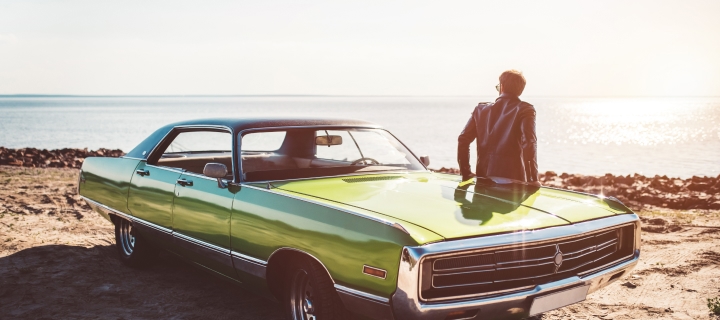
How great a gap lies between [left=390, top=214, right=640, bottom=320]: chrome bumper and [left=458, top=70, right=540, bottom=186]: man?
53.0 inches

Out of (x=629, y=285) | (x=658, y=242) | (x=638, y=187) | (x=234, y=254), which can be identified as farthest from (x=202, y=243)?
(x=638, y=187)

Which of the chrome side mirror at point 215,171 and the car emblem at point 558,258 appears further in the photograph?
the chrome side mirror at point 215,171

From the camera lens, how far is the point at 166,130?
230 inches

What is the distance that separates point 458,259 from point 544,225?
2.08 ft

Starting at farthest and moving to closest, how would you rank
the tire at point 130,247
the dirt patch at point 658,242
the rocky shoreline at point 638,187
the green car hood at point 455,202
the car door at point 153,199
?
the rocky shoreline at point 638,187, the dirt patch at point 658,242, the tire at point 130,247, the car door at point 153,199, the green car hood at point 455,202

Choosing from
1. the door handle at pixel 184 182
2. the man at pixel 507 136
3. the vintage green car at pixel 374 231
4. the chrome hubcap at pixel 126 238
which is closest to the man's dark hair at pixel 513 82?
the man at pixel 507 136

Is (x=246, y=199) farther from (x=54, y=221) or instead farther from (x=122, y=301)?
(x=54, y=221)

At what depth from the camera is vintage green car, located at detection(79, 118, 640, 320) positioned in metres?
3.16

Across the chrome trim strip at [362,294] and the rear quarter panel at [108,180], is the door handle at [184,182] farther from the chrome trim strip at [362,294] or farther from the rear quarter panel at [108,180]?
the chrome trim strip at [362,294]

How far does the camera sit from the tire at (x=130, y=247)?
225 inches

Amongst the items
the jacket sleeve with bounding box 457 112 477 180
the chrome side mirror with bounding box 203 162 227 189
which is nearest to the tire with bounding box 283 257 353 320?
the chrome side mirror with bounding box 203 162 227 189

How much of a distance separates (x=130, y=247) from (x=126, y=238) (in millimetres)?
113

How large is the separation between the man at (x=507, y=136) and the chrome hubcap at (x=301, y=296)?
1.76 meters

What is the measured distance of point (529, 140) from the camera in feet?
16.0
